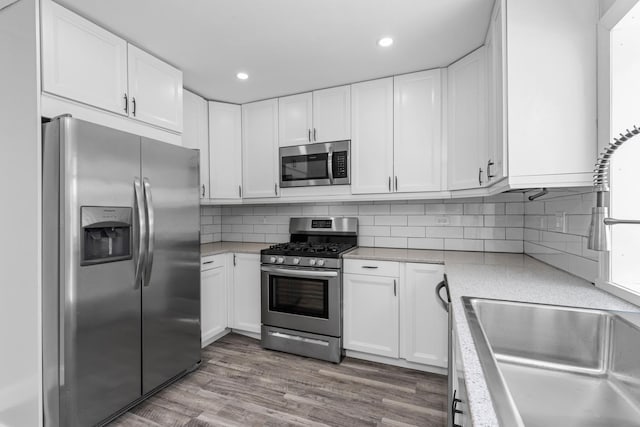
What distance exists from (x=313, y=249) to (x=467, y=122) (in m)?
1.64

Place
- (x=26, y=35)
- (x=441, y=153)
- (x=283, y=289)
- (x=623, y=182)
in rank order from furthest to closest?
(x=283, y=289) → (x=441, y=153) → (x=26, y=35) → (x=623, y=182)

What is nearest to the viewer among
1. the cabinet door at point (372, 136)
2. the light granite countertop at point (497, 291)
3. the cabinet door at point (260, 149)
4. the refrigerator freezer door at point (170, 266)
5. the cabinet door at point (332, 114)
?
the light granite countertop at point (497, 291)

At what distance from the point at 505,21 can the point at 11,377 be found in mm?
3242

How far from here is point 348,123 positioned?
9.10 ft

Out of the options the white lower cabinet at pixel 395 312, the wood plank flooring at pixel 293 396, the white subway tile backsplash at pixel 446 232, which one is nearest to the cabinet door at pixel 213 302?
the wood plank flooring at pixel 293 396

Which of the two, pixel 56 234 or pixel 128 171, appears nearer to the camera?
pixel 56 234

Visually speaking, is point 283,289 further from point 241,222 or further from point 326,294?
point 241,222

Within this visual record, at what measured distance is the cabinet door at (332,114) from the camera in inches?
109

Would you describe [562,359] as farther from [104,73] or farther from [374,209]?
[104,73]

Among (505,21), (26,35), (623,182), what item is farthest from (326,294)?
(26,35)

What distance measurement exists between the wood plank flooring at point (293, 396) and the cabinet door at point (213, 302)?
267 millimetres

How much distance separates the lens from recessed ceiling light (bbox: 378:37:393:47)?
6.74 feet

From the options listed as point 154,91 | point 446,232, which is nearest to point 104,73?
point 154,91

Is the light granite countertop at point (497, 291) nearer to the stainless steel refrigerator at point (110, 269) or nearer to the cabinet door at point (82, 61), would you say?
the stainless steel refrigerator at point (110, 269)
